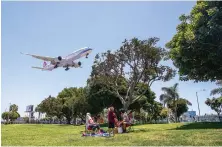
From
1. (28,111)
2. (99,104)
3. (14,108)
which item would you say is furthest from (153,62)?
(28,111)

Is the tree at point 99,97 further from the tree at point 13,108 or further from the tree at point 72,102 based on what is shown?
the tree at point 13,108

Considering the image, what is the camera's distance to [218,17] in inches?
594

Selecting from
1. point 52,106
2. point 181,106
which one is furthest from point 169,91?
point 52,106

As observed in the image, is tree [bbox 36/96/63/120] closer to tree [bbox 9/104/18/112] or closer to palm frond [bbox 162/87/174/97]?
palm frond [bbox 162/87/174/97]

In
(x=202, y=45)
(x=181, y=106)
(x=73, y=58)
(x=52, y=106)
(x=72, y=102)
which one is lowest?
(x=181, y=106)

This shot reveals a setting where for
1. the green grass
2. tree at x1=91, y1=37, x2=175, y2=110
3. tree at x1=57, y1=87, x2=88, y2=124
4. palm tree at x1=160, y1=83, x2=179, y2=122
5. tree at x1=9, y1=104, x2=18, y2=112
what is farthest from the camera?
tree at x1=9, y1=104, x2=18, y2=112

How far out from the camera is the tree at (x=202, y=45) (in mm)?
15352

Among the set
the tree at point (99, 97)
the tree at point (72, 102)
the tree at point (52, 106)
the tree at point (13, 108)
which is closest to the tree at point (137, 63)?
the tree at point (99, 97)

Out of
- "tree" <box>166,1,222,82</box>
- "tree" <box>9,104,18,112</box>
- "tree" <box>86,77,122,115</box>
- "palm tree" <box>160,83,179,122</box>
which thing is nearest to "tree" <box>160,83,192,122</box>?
"palm tree" <box>160,83,179,122</box>

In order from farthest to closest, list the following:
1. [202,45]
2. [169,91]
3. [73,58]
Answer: [169,91], [73,58], [202,45]

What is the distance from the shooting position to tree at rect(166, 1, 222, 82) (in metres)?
15.4

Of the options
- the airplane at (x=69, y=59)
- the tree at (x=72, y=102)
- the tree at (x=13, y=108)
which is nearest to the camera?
the airplane at (x=69, y=59)

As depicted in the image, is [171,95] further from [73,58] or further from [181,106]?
[73,58]

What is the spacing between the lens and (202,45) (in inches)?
634
